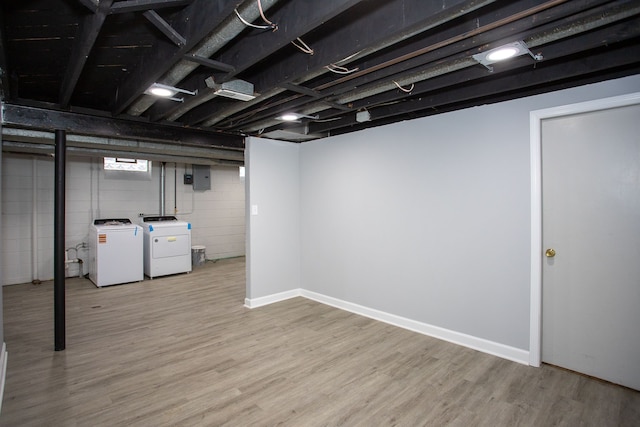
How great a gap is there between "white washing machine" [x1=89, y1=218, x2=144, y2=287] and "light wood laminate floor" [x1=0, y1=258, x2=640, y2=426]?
4.30 feet

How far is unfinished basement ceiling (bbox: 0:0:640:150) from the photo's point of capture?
1.64 m

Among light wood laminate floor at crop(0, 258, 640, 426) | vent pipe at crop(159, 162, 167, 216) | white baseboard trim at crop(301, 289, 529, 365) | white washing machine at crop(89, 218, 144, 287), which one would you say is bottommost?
light wood laminate floor at crop(0, 258, 640, 426)

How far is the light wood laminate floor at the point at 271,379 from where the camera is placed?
7.00ft

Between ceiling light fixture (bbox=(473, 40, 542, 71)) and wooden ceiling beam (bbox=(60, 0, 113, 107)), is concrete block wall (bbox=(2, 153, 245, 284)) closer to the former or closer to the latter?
wooden ceiling beam (bbox=(60, 0, 113, 107))

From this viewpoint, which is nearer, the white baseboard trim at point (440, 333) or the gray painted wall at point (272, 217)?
the white baseboard trim at point (440, 333)

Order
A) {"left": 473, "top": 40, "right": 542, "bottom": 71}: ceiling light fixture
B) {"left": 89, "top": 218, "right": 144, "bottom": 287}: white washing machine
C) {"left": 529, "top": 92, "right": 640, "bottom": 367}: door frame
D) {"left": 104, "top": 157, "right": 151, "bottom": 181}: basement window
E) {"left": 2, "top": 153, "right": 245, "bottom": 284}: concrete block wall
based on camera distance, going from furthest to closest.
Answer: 1. {"left": 104, "top": 157, "right": 151, "bottom": 181}: basement window
2. {"left": 2, "top": 153, "right": 245, "bottom": 284}: concrete block wall
3. {"left": 89, "top": 218, "right": 144, "bottom": 287}: white washing machine
4. {"left": 529, "top": 92, "right": 640, "bottom": 367}: door frame
5. {"left": 473, "top": 40, "right": 542, "bottom": 71}: ceiling light fixture

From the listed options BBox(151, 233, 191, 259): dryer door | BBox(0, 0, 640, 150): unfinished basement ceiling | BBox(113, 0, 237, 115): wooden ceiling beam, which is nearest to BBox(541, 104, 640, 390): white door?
BBox(0, 0, 640, 150): unfinished basement ceiling

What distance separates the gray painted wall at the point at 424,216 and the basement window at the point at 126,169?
3.26m

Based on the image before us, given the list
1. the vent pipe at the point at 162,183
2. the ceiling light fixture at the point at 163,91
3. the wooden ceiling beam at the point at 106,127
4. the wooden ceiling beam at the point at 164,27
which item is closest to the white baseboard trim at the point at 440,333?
the wooden ceiling beam at the point at 106,127

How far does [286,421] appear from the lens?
208cm

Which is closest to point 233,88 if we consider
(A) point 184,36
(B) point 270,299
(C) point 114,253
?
(A) point 184,36

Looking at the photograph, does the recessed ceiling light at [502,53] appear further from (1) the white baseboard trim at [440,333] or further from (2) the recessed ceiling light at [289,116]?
(1) the white baseboard trim at [440,333]

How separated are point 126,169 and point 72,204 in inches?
42.5

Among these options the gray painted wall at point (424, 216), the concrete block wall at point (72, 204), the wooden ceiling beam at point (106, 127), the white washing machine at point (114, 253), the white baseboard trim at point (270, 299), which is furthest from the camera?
the concrete block wall at point (72, 204)
